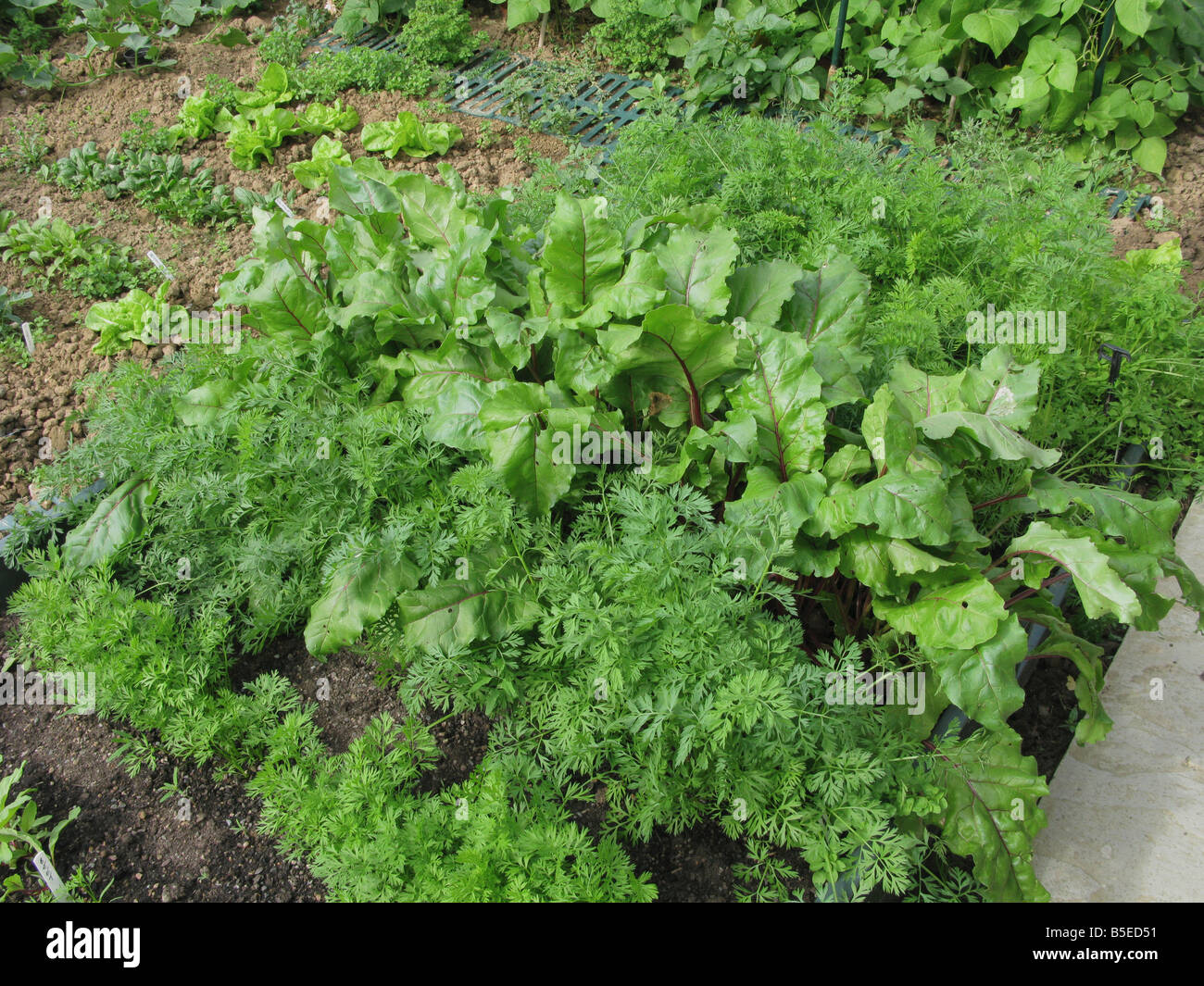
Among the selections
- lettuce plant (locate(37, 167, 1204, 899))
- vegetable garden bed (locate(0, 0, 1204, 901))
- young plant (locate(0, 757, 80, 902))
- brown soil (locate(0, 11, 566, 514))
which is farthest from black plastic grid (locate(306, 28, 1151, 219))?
young plant (locate(0, 757, 80, 902))

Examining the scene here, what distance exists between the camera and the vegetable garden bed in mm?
2039

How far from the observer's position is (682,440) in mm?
2650

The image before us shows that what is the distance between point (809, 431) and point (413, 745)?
1379 mm

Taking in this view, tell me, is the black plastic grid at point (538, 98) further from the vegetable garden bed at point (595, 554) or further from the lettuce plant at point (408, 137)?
the vegetable garden bed at point (595, 554)

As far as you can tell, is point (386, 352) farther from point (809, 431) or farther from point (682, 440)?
point (809, 431)
